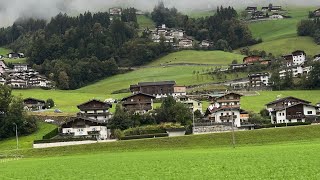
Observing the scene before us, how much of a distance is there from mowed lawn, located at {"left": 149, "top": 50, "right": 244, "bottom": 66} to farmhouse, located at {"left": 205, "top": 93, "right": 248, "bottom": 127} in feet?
218

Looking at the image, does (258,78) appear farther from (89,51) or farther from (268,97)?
(89,51)

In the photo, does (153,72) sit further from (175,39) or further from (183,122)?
(183,122)

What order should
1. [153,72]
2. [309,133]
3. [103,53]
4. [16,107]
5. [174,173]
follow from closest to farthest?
[174,173]
[309,133]
[16,107]
[153,72]
[103,53]

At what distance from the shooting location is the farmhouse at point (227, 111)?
274 ft

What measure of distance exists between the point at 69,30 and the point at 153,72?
51.6m

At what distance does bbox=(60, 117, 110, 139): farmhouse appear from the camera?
262ft

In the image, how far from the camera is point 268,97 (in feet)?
346

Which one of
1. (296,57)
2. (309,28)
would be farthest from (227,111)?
(309,28)

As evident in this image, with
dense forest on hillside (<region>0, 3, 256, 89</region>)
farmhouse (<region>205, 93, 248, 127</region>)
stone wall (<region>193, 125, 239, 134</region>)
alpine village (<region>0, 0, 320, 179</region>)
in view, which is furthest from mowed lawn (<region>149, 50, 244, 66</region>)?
stone wall (<region>193, 125, 239, 134</region>)

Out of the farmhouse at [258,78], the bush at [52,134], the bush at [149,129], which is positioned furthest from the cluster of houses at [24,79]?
the bush at [149,129]

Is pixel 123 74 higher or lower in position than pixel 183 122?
higher

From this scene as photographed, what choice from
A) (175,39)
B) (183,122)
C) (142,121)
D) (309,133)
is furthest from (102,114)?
(175,39)

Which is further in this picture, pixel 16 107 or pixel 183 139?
pixel 16 107

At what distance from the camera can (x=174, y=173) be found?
28.7 metres
